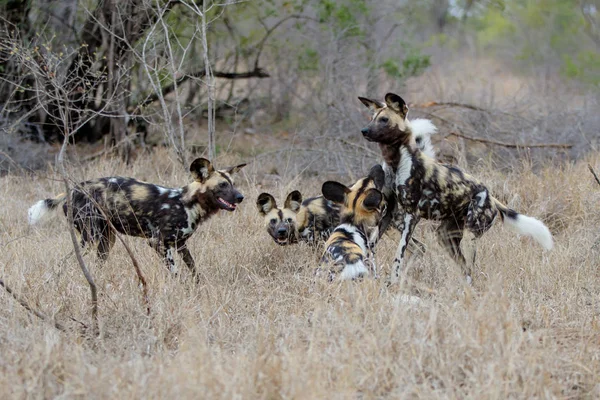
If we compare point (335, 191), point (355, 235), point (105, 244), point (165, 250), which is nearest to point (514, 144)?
point (335, 191)

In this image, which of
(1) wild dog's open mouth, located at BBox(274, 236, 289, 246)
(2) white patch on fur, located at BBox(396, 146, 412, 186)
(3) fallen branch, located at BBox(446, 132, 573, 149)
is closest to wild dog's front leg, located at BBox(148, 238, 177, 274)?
(1) wild dog's open mouth, located at BBox(274, 236, 289, 246)

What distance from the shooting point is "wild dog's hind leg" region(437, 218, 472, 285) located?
5488 millimetres

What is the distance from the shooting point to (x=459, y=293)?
173 inches

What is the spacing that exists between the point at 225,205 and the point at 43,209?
1311 millimetres

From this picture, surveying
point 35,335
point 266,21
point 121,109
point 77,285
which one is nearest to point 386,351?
point 35,335

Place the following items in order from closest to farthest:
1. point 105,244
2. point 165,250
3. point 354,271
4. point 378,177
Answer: point 354,271
point 378,177
point 165,250
point 105,244

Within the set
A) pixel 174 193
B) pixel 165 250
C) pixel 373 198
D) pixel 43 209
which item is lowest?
pixel 165 250

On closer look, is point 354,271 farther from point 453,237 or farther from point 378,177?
point 453,237

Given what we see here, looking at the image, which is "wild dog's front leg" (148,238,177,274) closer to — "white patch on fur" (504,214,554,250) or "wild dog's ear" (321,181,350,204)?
"wild dog's ear" (321,181,350,204)

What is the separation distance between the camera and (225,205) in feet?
18.2

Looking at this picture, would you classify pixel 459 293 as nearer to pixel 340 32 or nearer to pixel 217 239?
pixel 217 239

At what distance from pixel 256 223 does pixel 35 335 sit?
2.87 meters

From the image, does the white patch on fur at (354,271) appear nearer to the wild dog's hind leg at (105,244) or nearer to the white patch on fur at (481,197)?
the white patch on fur at (481,197)

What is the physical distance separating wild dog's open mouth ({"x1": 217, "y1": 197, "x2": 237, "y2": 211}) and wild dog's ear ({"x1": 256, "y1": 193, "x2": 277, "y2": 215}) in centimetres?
72
